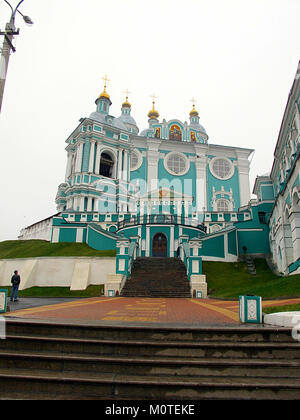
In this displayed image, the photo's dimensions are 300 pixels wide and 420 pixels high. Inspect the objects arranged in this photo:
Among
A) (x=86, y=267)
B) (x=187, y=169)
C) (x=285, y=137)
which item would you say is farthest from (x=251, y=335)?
(x=187, y=169)

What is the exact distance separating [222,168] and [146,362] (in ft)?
152

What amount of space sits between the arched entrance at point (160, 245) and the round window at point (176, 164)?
21.2 meters

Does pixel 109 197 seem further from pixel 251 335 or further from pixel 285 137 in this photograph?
pixel 251 335

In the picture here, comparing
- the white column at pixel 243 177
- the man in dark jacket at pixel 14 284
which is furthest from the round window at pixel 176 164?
the man in dark jacket at pixel 14 284

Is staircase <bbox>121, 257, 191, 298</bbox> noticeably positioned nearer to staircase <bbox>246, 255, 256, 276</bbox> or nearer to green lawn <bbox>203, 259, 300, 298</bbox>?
green lawn <bbox>203, 259, 300, 298</bbox>

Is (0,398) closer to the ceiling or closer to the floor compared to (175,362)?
closer to the floor

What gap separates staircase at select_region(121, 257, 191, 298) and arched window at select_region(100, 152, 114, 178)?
978 inches

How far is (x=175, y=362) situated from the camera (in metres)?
4.22

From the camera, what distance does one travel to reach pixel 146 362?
4199mm

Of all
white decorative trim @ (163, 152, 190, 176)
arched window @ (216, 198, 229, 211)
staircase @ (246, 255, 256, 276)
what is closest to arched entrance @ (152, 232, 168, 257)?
staircase @ (246, 255, 256, 276)

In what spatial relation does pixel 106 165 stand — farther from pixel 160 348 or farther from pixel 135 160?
pixel 160 348

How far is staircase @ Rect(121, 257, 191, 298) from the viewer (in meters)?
16.4

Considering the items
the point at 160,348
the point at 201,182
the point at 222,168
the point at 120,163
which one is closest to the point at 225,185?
the point at 222,168
